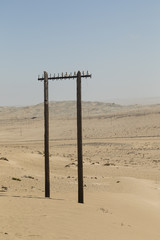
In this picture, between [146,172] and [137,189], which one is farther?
[146,172]

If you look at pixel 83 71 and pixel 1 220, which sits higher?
pixel 83 71

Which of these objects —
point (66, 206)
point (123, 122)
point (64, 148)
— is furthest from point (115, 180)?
point (123, 122)

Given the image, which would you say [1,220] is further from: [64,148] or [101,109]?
[101,109]

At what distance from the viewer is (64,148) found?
5719 centimetres

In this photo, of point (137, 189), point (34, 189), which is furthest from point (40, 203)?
point (137, 189)

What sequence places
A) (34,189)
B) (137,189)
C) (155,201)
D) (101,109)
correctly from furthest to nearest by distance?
(101,109), (137,189), (34,189), (155,201)

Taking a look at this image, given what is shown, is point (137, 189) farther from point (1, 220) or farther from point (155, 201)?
point (1, 220)

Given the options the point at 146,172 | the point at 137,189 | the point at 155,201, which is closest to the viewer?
the point at 155,201

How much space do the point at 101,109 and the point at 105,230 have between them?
14278cm

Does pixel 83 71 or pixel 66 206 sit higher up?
pixel 83 71

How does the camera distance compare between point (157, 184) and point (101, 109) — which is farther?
point (101, 109)

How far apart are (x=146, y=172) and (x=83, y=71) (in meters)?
20.7

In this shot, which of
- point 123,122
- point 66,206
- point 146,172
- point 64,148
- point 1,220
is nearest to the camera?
point 1,220

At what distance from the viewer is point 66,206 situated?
15.6 meters
